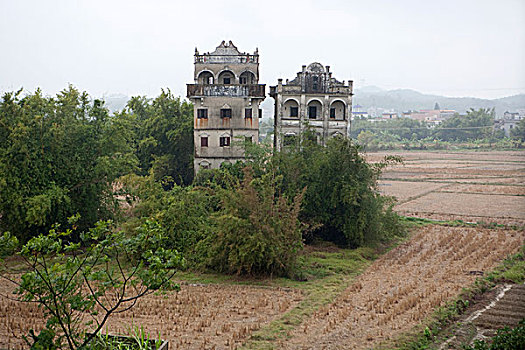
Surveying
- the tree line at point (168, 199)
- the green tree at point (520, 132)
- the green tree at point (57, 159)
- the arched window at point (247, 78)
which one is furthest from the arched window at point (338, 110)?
the green tree at point (520, 132)

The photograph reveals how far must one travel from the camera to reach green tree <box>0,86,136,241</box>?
71.9 feet

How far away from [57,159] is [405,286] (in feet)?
54.6

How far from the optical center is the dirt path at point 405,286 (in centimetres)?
1463

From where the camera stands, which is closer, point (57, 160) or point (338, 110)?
point (57, 160)

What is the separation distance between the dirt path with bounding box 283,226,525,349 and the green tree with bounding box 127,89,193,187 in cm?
1844

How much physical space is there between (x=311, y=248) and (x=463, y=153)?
85.2 metres

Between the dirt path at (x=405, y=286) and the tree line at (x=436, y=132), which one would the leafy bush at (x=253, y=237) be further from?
the tree line at (x=436, y=132)

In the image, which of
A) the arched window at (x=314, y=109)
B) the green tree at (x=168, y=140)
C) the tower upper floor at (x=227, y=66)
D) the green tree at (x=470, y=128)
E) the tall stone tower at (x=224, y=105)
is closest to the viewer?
the tall stone tower at (x=224, y=105)

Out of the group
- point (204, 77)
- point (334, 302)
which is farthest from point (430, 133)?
point (334, 302)

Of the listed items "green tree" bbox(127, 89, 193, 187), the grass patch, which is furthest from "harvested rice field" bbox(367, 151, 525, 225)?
"green tree" bbox(127, 89, 193, 187)

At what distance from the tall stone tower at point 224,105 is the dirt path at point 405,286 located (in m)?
13.5

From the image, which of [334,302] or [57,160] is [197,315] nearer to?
[334,302]

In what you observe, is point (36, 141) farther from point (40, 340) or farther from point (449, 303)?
point (449, 303)

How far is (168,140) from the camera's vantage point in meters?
39.5
